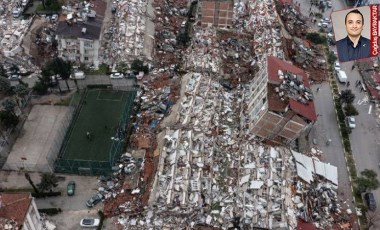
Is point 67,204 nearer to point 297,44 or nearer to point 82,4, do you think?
point 82,4

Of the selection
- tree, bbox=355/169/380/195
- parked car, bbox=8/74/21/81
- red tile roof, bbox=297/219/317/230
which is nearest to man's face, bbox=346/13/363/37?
tree, bbox=355/169/380/195

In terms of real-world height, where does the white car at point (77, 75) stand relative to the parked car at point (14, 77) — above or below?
above

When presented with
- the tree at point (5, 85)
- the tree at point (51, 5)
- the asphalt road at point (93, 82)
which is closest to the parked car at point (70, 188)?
the asphalt road at point (93, 82)

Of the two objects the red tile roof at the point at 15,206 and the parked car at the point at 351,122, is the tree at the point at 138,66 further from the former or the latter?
the parked car at the point at 351,122

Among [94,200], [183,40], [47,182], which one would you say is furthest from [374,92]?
[47,182]

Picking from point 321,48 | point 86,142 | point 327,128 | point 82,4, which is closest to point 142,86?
point 86,142
